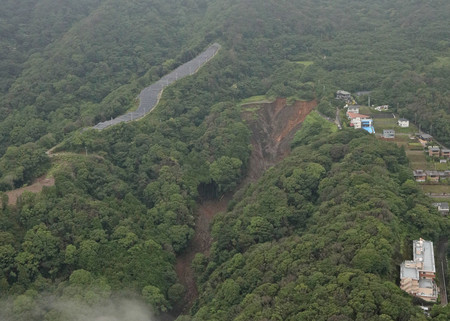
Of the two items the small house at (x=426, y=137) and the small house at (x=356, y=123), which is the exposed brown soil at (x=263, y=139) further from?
the small house at (x=426, y=137)

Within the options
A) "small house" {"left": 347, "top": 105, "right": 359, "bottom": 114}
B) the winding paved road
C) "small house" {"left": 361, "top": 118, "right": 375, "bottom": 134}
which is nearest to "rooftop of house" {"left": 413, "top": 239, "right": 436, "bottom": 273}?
"small house" {"left": 361, "top": 118, "right": 375, "bottom": 134}

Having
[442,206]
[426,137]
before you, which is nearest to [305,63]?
[426,137]

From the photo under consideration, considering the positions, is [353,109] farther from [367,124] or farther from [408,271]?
[408,271]

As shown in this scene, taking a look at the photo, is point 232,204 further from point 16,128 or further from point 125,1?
point 125,1

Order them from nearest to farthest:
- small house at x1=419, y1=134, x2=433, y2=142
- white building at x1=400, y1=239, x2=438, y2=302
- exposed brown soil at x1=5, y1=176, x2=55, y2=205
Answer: white building at x1=400, y1=239, x2=438, y2=302
exposed brown soil at x1=5, y1=176, x2=55, y2=205
small house at x1=419, y1=134, x2=433, y2=142

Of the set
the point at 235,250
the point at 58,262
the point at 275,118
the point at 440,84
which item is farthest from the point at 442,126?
the point at 58,262

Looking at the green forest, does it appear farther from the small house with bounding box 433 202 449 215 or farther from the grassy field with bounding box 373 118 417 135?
the grassy field with bounding box 373 118 417 135
